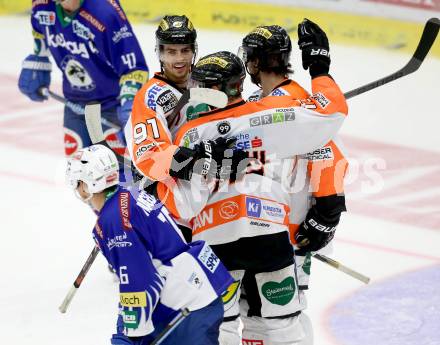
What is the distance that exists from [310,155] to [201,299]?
0.79m

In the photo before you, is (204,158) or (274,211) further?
(274,211)

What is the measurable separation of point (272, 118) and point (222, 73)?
0.85 feet

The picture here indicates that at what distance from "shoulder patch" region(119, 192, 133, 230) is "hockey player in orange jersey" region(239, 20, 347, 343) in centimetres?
79

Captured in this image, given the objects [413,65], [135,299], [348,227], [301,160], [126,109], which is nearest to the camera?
[135,299]

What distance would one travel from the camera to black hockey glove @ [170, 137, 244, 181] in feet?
12.5

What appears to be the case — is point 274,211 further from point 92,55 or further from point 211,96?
point 92,55

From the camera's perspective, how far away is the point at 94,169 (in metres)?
3.65

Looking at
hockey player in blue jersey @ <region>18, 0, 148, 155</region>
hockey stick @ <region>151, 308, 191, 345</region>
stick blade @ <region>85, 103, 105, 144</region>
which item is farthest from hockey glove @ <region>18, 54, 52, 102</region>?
hockey stick @ <region>151, 308, 191, 345</region>

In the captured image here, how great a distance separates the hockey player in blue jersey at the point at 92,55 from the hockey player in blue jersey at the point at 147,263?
6.66 feet

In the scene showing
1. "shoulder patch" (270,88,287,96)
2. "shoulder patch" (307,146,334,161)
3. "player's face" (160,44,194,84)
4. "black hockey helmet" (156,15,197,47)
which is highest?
"black hockey helmet" (156,15,197,47)

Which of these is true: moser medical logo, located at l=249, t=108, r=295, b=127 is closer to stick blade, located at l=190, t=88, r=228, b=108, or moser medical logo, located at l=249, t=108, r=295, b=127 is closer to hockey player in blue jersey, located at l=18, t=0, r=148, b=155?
stick blade, located at l=190, t=88, r=228, b=108

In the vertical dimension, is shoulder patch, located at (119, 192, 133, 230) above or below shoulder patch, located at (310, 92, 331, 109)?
below

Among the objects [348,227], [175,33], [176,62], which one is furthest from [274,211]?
[348,227]

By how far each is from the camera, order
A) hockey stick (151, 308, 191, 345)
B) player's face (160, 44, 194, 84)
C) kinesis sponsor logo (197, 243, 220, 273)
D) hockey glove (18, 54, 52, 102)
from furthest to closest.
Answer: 1. hockey glove (18, 54, 52, 102)
2. player's face (160, 44, 194, 84)
3. kinesis sponsor logo (197, 243, 220, 273)
4. hockey stick (151, 308, 191, 345)
